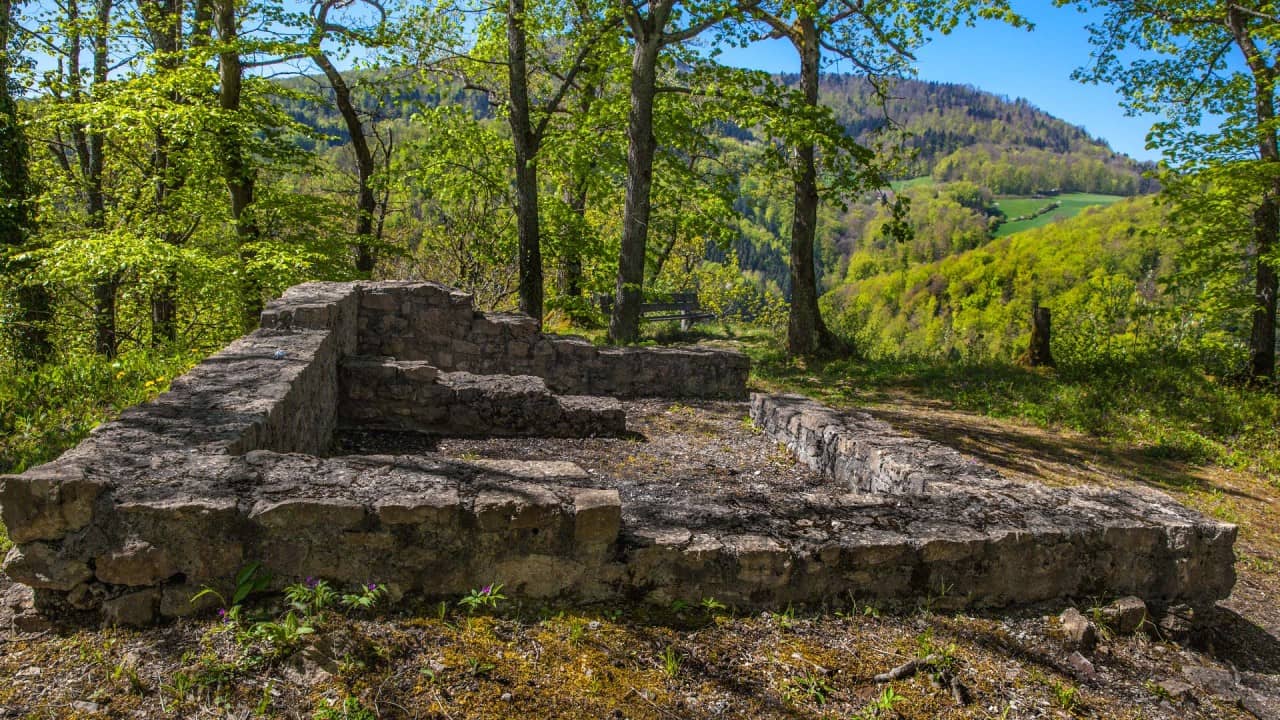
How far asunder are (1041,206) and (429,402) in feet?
480

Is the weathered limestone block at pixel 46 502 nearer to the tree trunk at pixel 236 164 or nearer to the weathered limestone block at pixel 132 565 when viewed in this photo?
the weathered limestone block at pixel 132 565

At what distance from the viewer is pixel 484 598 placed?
2910 millimetres

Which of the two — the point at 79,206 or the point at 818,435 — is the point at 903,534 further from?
the point at 79,206

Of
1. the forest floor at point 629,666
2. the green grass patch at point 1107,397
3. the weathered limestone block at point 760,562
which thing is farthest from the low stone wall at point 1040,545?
the green grass patch at point 1107,397

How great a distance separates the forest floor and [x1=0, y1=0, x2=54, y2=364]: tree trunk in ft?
27.8

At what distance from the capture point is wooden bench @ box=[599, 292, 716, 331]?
18109 mm

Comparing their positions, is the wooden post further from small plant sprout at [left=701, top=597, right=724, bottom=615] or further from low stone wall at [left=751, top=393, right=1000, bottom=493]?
small plant sprout at [left=701, top=597, right=724, bottom=615]

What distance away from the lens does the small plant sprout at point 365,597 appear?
2711mm

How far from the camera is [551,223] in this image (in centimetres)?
1592

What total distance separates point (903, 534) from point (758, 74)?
405 inches

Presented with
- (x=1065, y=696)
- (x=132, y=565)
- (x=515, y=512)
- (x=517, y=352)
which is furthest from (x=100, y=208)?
(x=1065, y=696)

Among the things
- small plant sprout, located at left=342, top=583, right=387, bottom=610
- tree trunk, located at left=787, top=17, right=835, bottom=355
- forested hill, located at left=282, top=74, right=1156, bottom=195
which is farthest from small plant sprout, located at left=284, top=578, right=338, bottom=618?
forested hill, located at left=282, top=74, right=1156, bottom=195

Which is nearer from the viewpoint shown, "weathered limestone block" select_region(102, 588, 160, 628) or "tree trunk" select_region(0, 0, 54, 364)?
"weathered limestone block" select_region(102, 588, 160, 628)

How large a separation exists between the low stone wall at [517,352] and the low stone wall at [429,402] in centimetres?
214
